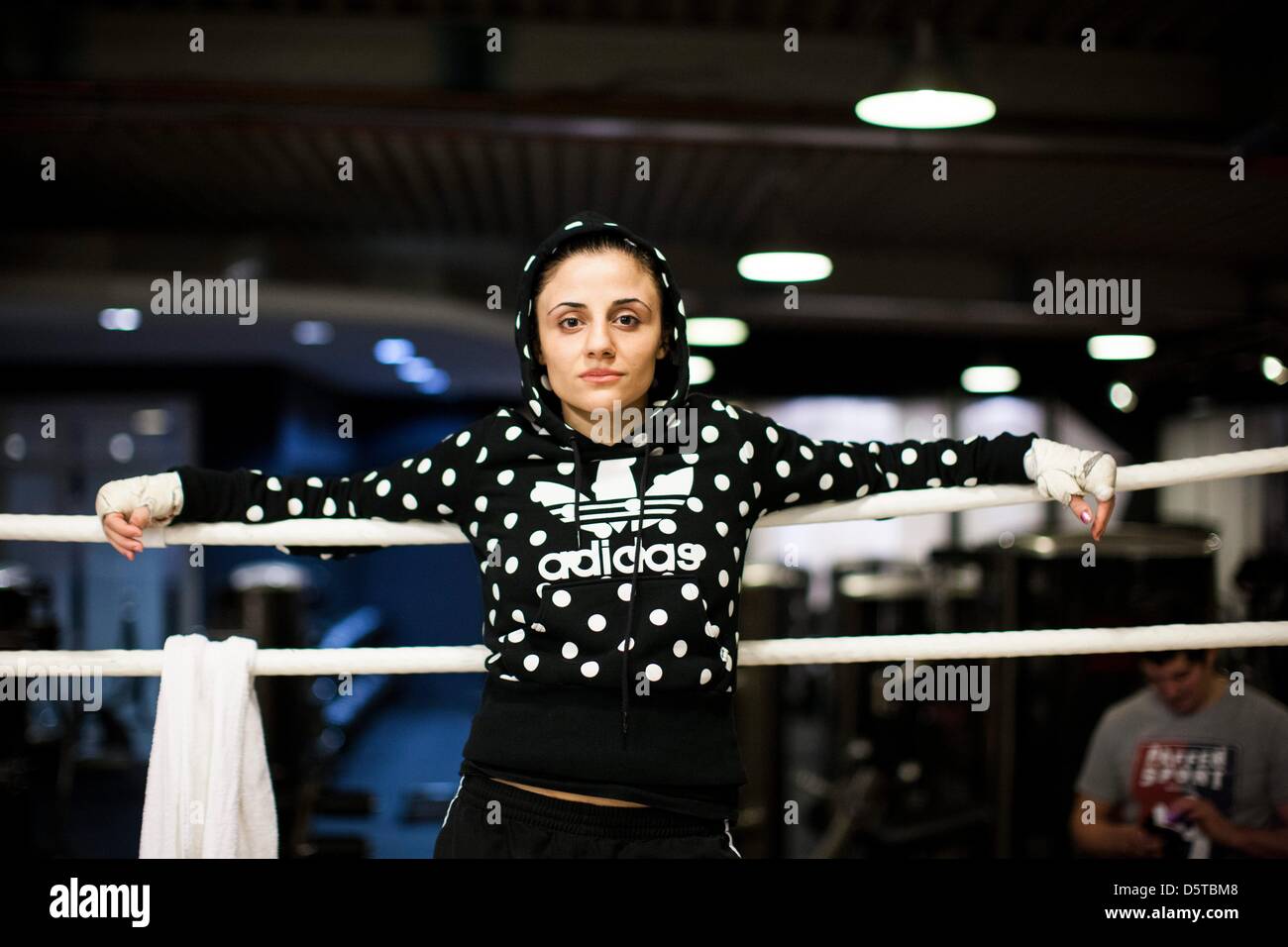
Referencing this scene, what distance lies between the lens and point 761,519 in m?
1.64

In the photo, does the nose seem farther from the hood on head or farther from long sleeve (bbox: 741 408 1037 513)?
long sleeve (bbox: 741 408 1037 513)

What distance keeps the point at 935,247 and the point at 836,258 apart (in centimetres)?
71

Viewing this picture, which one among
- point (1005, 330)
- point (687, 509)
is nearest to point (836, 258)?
point (1005, 330)

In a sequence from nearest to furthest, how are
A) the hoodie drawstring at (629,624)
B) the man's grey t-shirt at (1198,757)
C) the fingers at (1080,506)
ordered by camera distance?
1. the hoodie drawstring at (629,624)
2. the fingers at (1080,506)
3. the man's grey t-shirt at (1198,757)

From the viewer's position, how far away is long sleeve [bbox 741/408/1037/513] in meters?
1.59

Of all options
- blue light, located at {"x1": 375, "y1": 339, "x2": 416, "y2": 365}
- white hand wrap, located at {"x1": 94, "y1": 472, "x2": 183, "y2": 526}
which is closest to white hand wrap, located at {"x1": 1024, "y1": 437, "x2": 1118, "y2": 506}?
white hand wrap, located at {"x1": 94, "y1": 472, "x2": 183, "y2": 526}

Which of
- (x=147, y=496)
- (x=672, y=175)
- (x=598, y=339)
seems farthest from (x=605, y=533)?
(x=672, y=175)

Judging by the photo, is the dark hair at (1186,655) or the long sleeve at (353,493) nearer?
the long sleeve at (353,493)

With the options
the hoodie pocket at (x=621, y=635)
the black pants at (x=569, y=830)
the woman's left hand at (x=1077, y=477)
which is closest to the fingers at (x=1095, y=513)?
the woman's left hand at (x=1077, y=477)

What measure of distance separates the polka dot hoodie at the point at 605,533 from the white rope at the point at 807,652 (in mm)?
112

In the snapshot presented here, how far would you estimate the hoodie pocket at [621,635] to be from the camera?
4.79ft

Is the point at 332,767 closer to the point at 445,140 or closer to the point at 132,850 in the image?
the point at 132,850

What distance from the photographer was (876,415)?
13.8m

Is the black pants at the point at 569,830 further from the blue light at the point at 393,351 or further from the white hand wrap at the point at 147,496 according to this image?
the blue light at the point at 393,351
